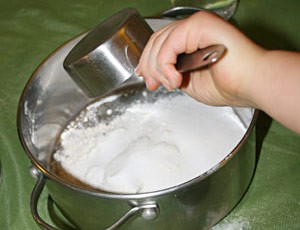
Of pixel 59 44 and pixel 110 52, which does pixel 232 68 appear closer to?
pixel 110 52

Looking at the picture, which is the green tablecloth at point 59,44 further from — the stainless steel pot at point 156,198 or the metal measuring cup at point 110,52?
the metal measuring cup at point 110,52

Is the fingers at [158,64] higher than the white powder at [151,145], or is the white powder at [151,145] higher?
the fingers at [158,64]

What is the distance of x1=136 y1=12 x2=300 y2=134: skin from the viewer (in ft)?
1.03

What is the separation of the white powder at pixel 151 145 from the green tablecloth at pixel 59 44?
42 mm

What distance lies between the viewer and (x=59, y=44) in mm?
609

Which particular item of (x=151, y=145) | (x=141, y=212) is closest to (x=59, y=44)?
(x=151, y=145)

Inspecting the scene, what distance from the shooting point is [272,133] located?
18.8 inches

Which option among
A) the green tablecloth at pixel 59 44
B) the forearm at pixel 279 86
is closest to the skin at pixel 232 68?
the forearm at pixel 279 86

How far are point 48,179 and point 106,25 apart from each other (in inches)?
5.7

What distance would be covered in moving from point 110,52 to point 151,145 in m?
0.10

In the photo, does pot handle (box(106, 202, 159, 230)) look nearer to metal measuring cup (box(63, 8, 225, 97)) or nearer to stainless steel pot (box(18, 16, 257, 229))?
stainless steel pot (box(18, 16, 257, 229))

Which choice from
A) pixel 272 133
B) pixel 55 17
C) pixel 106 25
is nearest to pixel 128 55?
pixel 106 25

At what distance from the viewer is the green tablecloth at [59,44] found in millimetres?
418

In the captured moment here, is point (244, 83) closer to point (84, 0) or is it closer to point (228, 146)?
point (228, 146)
